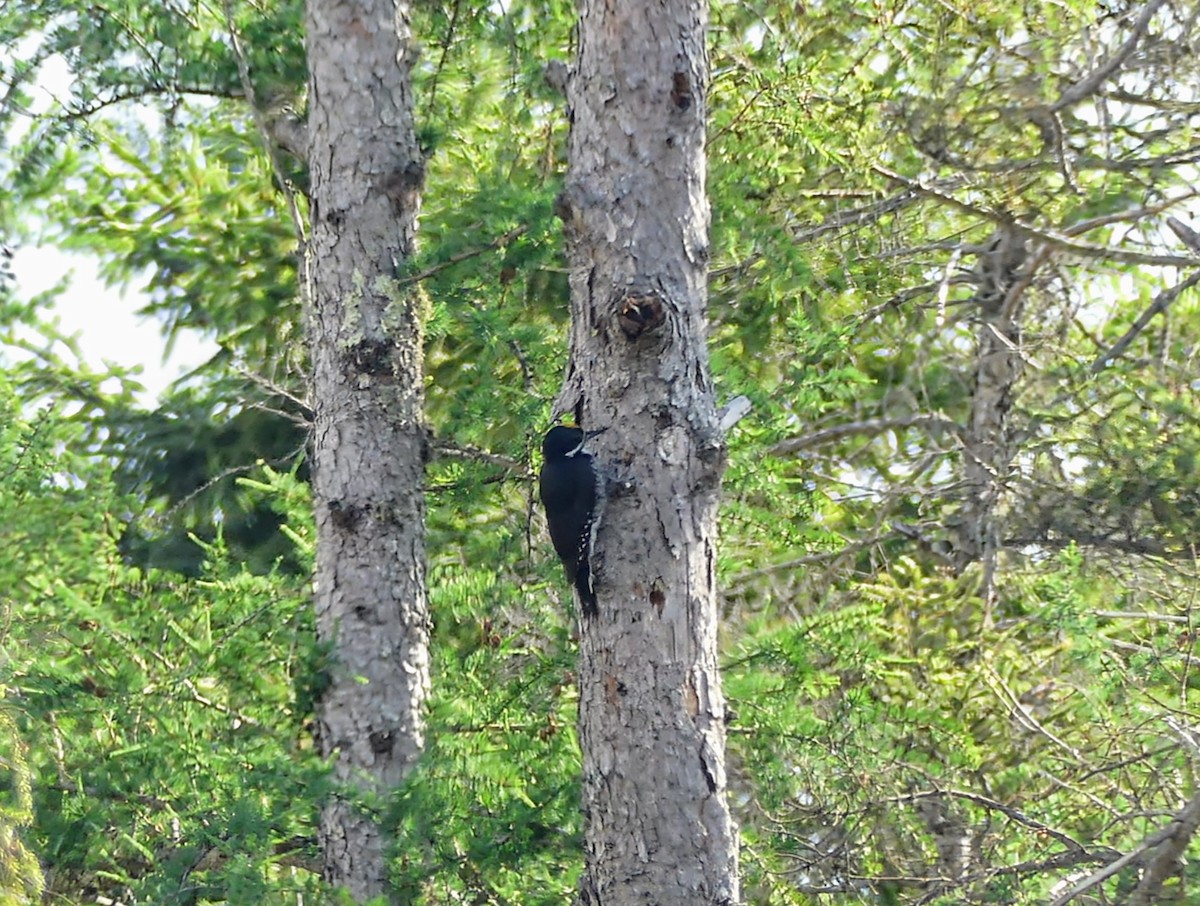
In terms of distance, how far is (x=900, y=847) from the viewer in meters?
6.51

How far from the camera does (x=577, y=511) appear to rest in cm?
375

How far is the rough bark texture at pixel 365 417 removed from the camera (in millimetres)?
4992

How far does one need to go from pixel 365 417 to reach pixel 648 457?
1.71 metres

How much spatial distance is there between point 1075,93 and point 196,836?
14.8ft

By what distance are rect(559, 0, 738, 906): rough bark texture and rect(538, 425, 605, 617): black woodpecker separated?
38 millimetres

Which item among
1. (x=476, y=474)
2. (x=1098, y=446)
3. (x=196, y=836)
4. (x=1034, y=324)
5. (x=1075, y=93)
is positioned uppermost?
(x=1034, y=324)

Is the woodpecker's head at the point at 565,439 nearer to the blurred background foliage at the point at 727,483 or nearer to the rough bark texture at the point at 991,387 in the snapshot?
the blurred background foliage at the point at 727,483

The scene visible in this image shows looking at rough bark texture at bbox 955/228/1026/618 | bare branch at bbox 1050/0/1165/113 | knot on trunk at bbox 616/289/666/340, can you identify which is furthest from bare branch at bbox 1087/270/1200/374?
knot on trunk at bbox 616/289/666/340

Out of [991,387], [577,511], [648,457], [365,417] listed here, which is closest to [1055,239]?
[991,387]

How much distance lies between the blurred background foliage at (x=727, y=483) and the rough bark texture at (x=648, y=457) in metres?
1.07

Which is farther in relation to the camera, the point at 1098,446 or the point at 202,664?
the point at 1098,446

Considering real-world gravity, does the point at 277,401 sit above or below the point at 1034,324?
below

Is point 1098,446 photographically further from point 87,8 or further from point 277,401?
point 87,8

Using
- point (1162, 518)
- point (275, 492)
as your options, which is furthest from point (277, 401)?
point (1162, 518)
